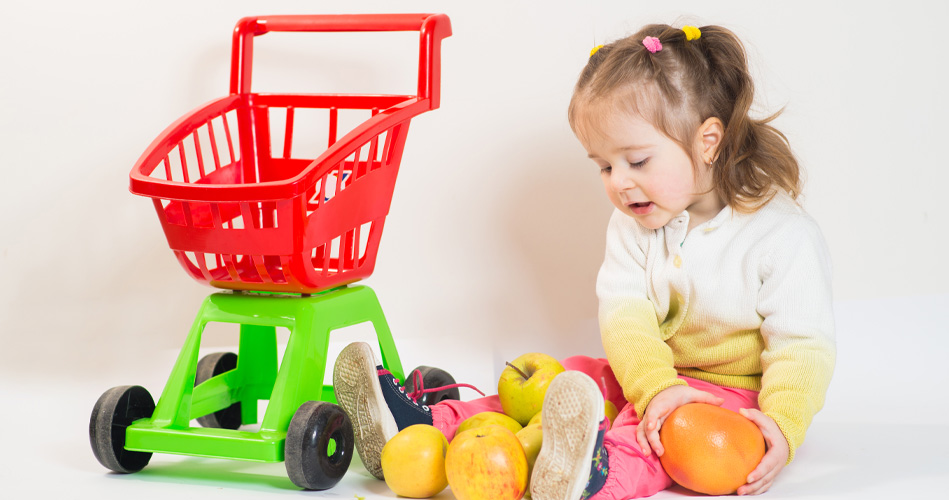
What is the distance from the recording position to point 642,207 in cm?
151

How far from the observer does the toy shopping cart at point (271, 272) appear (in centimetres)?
136

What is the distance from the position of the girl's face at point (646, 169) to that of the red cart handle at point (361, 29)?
0.30 meters

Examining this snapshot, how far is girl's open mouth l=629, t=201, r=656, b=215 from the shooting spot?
1.50 metres

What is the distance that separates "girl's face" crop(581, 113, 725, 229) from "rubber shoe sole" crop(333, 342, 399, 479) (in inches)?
17.9

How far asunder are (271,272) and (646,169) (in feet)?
2.03

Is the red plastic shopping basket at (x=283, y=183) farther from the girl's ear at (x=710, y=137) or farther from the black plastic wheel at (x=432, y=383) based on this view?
the girl's ear at (x=710, y=137)

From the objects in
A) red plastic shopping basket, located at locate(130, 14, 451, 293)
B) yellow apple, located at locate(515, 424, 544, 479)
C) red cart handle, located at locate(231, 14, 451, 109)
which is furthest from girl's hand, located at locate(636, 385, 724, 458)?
red cart handle, located at locate(231, 14, 451, 109)

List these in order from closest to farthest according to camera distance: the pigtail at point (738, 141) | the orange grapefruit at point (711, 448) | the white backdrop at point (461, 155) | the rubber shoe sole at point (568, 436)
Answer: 1. the rubber shoe sole at point (568, 436)
2. the orange grapefruit at point (711, 448)
3. the pigtail at point (738, 141)
4. the white backdrop at point (461, 155)

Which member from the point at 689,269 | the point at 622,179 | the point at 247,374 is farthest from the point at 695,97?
the point at 247,374

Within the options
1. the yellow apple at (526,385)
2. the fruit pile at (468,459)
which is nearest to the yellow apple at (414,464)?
the fruit pile at (468,459)

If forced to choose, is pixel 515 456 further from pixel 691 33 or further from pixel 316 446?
pixel 691 33

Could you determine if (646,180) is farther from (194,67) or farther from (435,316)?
(194,67)

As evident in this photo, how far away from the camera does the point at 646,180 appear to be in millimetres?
1466

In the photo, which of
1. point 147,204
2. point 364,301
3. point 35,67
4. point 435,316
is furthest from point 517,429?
point 35,67
